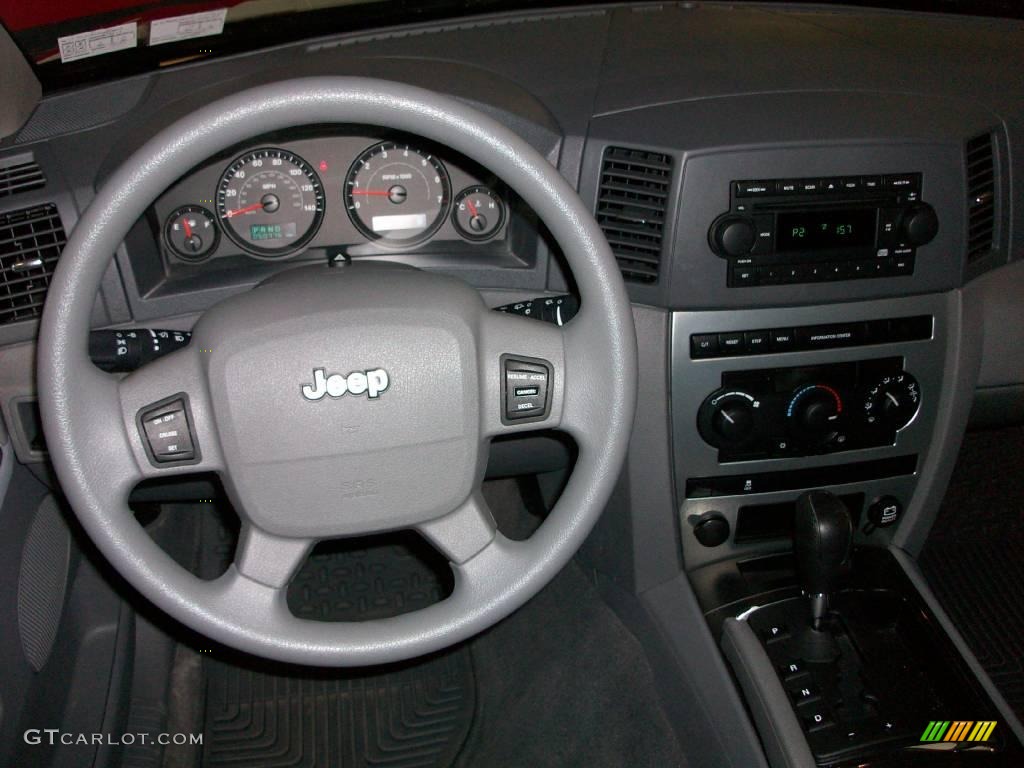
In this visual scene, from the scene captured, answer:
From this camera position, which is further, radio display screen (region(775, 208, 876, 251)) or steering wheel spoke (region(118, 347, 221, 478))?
radio display screen (region(775, 208, 876, 251))

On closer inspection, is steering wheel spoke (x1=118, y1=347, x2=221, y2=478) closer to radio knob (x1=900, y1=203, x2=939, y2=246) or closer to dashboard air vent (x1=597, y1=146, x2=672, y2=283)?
dashboard air vent (x1=597, y1=146, x2=672, y2=283)

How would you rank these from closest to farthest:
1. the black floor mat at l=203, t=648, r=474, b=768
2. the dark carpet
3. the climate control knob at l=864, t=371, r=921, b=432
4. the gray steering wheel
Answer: the gray steering wheel
the climate control knob at l=864, t=371, r=921, b=432
the dark carpet
the black floor mat at l=203, t=648, r=474, b=768

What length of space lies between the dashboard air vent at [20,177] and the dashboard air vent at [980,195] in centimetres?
143

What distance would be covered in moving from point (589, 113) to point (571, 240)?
1.36 feet

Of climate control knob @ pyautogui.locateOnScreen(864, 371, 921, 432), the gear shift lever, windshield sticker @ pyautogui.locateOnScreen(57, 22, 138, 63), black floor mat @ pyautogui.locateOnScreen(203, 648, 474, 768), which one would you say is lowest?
black floor mat @ pyautogui.locateOnScreen(203, 648, 474, 768)

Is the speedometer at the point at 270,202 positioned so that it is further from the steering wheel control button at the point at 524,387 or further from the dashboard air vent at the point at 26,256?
the steering wheel control button at the point at 524,387

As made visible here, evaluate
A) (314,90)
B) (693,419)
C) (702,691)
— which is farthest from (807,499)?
(314,90)

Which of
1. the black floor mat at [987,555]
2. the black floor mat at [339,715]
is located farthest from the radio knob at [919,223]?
the black floor mat at [339,715]

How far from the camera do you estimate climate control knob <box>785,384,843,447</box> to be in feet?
5.02

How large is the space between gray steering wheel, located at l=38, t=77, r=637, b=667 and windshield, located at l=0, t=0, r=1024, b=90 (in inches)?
22.6

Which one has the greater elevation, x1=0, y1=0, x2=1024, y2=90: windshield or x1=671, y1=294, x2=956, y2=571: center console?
x1=0, y1=0, x2=1024, y2=90: windshield

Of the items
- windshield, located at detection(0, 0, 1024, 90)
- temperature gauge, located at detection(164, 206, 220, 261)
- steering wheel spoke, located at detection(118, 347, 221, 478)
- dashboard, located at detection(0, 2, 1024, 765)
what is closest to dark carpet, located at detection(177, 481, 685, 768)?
dashboard, located at detection(0, 2, 1024, 765)

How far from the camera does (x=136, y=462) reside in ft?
3.63

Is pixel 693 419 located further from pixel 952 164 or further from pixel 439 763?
pixel 439 763
